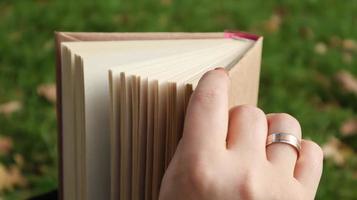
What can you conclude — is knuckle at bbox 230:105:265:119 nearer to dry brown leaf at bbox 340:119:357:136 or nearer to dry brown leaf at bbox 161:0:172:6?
dry brown leaf at bbox 340:119:357:136

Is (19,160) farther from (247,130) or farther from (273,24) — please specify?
(273,24)

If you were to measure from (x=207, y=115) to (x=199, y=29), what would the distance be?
216cm

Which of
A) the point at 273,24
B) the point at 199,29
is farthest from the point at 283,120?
the point at 273,24

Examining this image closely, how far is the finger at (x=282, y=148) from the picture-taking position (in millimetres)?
753

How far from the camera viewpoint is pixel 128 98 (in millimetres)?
824

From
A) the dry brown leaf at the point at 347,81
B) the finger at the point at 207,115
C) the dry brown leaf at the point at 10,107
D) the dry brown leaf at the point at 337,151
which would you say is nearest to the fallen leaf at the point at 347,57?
the dry brown leaf at the point at 347,81

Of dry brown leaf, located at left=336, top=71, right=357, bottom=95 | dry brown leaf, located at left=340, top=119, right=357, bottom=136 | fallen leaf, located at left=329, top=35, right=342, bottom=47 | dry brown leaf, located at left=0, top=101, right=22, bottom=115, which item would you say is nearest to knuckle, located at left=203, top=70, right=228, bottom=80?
dry brown leaf, located at left=0, top=101, right=22, bottom=115

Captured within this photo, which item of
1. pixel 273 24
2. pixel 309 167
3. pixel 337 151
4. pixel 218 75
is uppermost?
pixel 218 75

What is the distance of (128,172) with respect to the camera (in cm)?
87

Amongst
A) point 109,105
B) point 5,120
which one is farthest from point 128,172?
point 5,120

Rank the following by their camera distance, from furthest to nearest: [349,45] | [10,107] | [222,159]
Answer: [349,45] < [10,107] < [222,159]

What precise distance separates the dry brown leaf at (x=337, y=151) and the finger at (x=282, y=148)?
1.44 meters

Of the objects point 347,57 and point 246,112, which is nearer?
point 246,112

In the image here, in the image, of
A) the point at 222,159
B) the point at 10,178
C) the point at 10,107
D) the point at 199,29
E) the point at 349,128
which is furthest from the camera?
the point at 199,29
